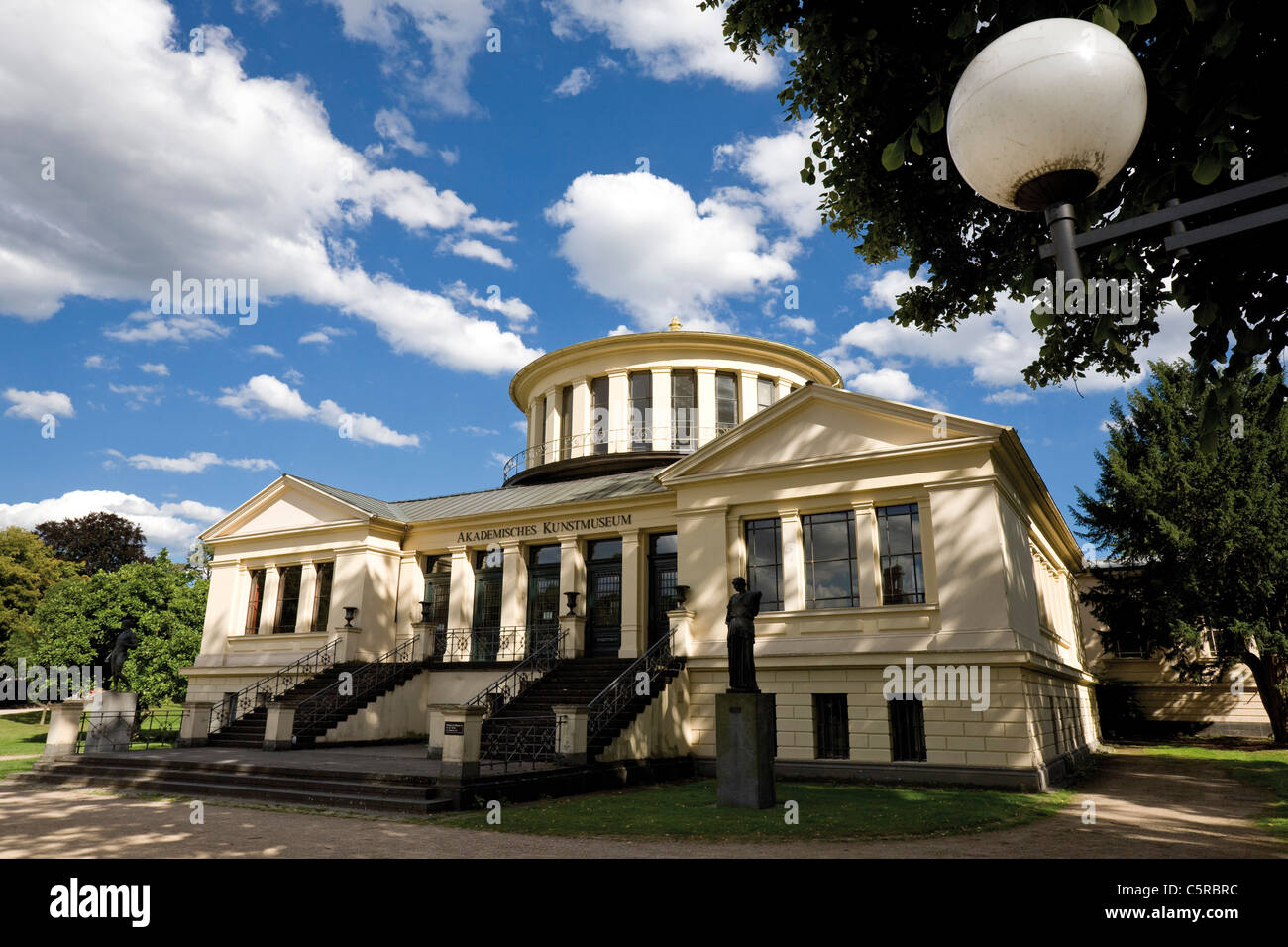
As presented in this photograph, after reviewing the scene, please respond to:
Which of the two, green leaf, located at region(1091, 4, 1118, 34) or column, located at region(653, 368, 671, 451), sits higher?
column, located at region(653, 368, 671, 451)

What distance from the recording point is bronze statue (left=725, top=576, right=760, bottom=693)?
13619 mm

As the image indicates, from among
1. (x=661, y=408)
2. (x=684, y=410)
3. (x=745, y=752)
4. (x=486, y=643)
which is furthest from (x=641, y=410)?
(x=745, y=752)

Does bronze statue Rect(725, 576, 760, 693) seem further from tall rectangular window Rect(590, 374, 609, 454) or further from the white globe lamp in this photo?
tall rectangular window Rect(590, 374, 609, 454)

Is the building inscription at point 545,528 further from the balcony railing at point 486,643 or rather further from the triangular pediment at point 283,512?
the triangular pediment at point 283,512

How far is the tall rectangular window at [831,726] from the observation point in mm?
17984

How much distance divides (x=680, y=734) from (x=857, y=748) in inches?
163

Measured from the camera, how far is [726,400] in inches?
1156

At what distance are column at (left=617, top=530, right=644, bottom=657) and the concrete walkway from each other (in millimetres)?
10349

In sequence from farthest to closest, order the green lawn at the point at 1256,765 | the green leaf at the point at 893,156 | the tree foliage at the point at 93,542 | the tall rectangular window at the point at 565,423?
the tree foliage at the point at 93,542 → the tall rectangular window at the point at 565,423 → the green lawn at the point at 1256,765 → the green leaf at the point at 893,156

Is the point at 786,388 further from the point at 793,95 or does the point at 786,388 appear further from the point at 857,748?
the point at 793,95

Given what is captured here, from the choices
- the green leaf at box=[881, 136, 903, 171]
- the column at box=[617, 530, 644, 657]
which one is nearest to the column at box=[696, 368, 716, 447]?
the column at box=[617, 530, 644, 657]

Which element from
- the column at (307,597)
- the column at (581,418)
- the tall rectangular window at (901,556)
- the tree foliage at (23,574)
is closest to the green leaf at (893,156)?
the tall rectangular window at (901,556)

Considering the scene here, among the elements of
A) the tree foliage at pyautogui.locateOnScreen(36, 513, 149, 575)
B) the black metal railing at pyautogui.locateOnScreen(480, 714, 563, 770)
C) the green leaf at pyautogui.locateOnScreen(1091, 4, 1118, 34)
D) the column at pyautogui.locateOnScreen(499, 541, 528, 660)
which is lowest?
the black metal railing at pyautogui.locateOnScreen(480, 714, 563, 770)

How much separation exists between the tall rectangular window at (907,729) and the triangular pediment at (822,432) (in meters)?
5.58
